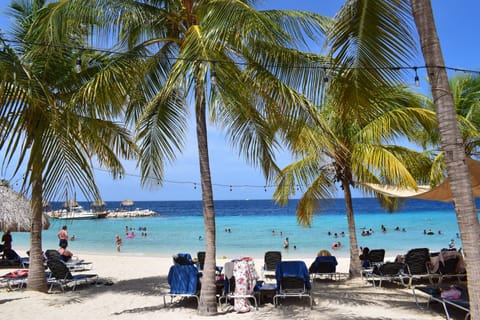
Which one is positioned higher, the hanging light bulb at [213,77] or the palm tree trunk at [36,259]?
the hanging light bulb at [213,77]

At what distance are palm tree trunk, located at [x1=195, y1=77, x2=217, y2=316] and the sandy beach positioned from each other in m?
0.26

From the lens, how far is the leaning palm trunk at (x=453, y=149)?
3414mm

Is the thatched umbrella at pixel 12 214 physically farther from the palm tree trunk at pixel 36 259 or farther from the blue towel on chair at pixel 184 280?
the blue towel on chair at pixel 184 280

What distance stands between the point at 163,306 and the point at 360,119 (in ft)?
15.3

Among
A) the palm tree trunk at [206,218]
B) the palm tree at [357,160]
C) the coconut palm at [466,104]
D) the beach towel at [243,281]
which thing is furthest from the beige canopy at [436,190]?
the palm tree trunk at [206,218]

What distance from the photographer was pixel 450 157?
351cm

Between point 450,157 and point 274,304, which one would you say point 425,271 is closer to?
point 274,304

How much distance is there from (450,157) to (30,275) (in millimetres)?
7987

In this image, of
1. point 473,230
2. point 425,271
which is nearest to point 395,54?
point 473,230

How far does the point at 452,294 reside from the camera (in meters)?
6.05

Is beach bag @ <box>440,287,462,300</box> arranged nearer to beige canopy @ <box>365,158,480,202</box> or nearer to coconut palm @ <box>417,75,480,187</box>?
beige canopy @ <box>365,158,480,202</box>

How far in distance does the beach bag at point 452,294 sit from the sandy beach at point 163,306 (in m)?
0.37

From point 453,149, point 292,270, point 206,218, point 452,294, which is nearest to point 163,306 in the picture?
point 206,218

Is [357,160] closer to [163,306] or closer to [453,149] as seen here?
[163,306]
